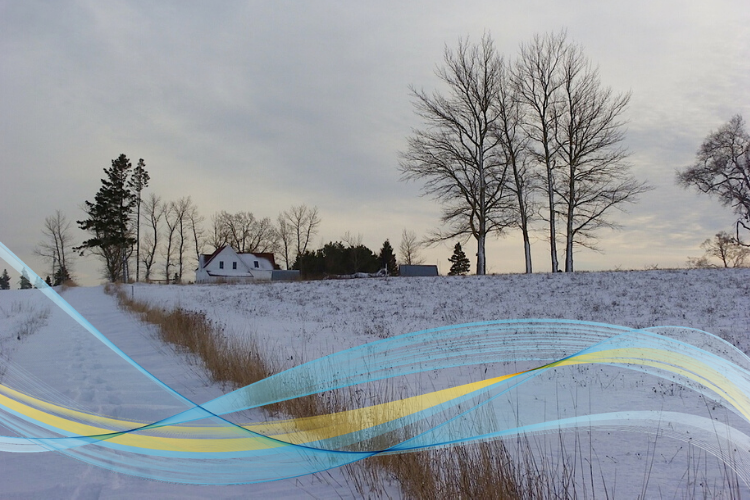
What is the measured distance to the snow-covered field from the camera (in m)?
3.78

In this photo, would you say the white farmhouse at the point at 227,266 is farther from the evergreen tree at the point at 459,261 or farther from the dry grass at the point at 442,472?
the dry grass at the point at 442,472

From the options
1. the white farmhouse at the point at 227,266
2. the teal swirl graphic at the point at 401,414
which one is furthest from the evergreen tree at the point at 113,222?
the teal swirl graphic at the point at 401,414

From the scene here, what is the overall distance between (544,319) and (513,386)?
21.0 ft

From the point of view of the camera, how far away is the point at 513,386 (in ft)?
23.4

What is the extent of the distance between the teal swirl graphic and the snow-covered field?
5.2 inches

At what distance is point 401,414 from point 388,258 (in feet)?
242

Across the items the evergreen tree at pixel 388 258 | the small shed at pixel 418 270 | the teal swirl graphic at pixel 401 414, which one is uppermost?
the evergreen tree at pixel 388 258

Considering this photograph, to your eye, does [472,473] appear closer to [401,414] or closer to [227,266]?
[401,414]

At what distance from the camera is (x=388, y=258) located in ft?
257

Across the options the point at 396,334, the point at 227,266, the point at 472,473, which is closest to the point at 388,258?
the point at 227,266

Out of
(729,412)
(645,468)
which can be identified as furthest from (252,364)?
(729,412)

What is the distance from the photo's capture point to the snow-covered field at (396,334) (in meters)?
3.78

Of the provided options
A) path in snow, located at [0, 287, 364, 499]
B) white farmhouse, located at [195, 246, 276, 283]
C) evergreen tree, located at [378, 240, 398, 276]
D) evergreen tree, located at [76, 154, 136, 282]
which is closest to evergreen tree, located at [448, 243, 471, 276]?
evergreen tree, located at [378, 240, 398, 276]

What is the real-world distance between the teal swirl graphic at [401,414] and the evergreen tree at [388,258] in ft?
219
